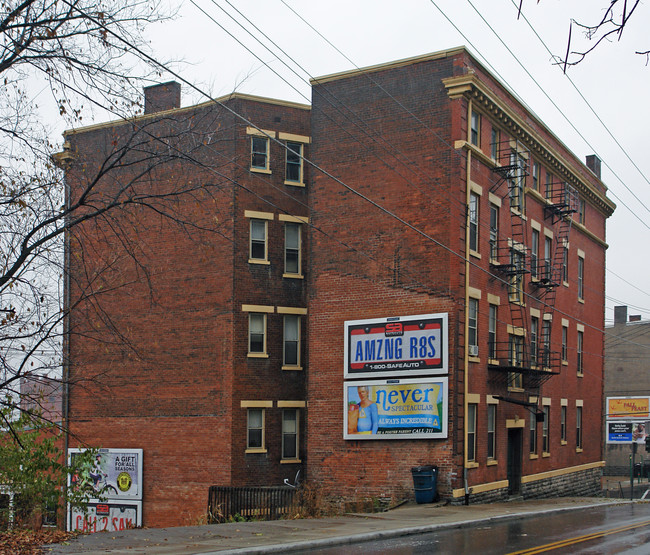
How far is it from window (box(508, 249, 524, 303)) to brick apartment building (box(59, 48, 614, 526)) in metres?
0.18

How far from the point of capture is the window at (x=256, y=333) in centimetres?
3140

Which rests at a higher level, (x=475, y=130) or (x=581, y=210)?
(x=475, y=130)

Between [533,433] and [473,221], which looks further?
[533,433]

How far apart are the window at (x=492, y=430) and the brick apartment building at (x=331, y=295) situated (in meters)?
0.11

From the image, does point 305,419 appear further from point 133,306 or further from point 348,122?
point 348,122

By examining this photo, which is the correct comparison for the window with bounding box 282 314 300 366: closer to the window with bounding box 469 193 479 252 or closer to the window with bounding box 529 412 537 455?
the window with bounding box 469 193 479 252

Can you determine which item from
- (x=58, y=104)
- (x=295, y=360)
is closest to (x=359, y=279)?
(x=295, y=360)

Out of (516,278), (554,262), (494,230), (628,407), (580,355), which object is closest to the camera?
(494,230)

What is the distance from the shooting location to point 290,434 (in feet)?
104

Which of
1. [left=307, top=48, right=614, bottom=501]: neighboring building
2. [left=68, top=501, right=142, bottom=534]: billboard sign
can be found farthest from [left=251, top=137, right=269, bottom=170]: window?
[left=68, top=501, right=142, bottom=534]: billboard sign

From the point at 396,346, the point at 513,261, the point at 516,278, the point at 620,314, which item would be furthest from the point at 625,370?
the point at 396,346

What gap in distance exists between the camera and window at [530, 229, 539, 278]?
115ft

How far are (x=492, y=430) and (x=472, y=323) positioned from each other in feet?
14.2

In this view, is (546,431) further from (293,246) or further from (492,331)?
(293,246)
